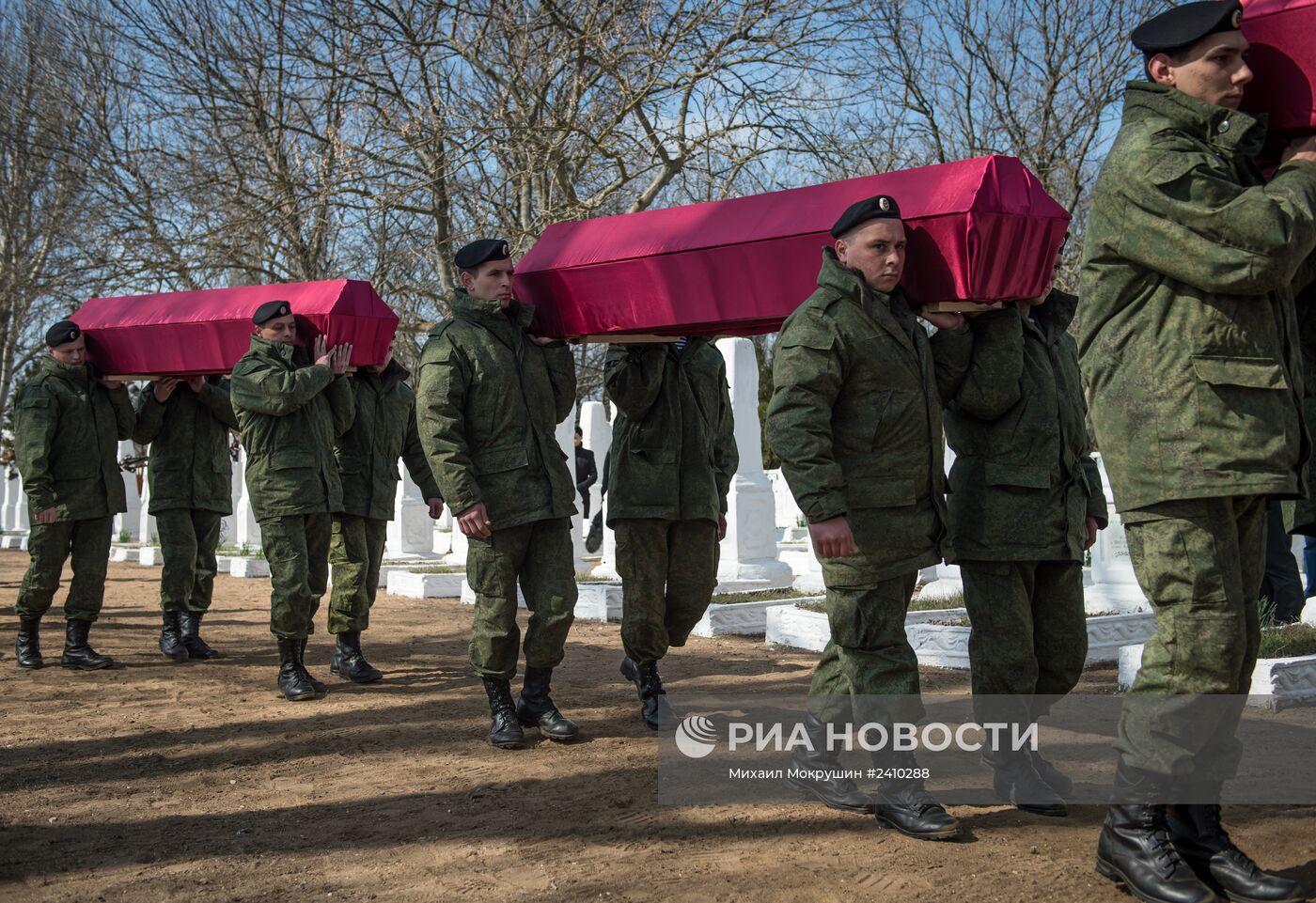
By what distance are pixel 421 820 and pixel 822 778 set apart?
1.34 metres

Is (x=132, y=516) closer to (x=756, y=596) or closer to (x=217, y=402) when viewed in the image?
(x=217, y=402)

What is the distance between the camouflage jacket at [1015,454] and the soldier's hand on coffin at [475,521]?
190 centimetres

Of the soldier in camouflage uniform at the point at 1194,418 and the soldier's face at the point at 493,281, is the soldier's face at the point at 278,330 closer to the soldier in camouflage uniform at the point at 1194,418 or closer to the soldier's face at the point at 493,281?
the soldier's face at the point at 493,281

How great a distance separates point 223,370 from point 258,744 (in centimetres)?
265

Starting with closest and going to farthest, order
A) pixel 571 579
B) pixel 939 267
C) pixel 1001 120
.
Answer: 1. pixel 939 267
2. pixel 571 579
3. pixel 1001 120

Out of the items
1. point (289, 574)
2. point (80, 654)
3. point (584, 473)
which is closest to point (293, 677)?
point (289, 574)

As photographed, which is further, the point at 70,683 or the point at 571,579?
the point at 70,683

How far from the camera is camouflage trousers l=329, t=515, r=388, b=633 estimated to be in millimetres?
6988

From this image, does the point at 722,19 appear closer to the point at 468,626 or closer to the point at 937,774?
the point at 468,626

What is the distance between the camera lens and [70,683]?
7012 millimetres

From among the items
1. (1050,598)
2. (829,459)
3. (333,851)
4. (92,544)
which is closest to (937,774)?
(1050,598)

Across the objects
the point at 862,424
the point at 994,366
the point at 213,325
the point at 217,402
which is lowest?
the point at 862,424

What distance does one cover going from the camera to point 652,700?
552 centimetres

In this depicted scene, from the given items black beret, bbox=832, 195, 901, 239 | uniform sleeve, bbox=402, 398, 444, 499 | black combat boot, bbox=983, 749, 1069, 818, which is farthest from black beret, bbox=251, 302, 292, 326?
black combat boot, bbox=983, 749, 1069, 818
